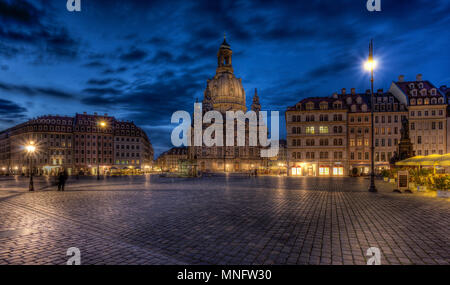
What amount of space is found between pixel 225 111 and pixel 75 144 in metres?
60.5

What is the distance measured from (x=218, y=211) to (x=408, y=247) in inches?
291

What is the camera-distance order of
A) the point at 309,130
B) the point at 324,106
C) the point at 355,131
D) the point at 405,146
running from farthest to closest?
the point at 355,131 < the point at 309,130 < the point at 324,106 < the point at 405,146

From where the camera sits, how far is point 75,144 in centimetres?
8712

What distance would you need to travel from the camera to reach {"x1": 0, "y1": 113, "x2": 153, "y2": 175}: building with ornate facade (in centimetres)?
8394

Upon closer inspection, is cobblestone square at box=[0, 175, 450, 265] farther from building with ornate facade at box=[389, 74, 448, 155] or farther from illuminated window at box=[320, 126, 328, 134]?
building with ornate facade at box=[389, 74, 448, 155]

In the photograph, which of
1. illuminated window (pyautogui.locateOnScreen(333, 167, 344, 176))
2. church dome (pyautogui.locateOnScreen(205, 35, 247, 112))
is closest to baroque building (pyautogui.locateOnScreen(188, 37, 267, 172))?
church dome (pyautogui.locateOnScreen(205, 35, 247, 112))

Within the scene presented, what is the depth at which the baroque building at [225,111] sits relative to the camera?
10862cm

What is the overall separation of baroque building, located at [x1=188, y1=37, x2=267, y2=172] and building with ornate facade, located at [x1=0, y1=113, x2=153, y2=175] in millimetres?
23310

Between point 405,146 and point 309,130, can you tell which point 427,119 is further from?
point 405,146

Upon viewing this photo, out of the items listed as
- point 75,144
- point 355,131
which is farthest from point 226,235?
point 75,144

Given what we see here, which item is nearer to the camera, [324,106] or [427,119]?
[324,106]

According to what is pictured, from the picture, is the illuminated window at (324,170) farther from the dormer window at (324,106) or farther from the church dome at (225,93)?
the church dome at (225,93)

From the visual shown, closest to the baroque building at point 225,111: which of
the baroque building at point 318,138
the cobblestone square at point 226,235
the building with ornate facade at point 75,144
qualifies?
the building with ornate facade at point 75,144
